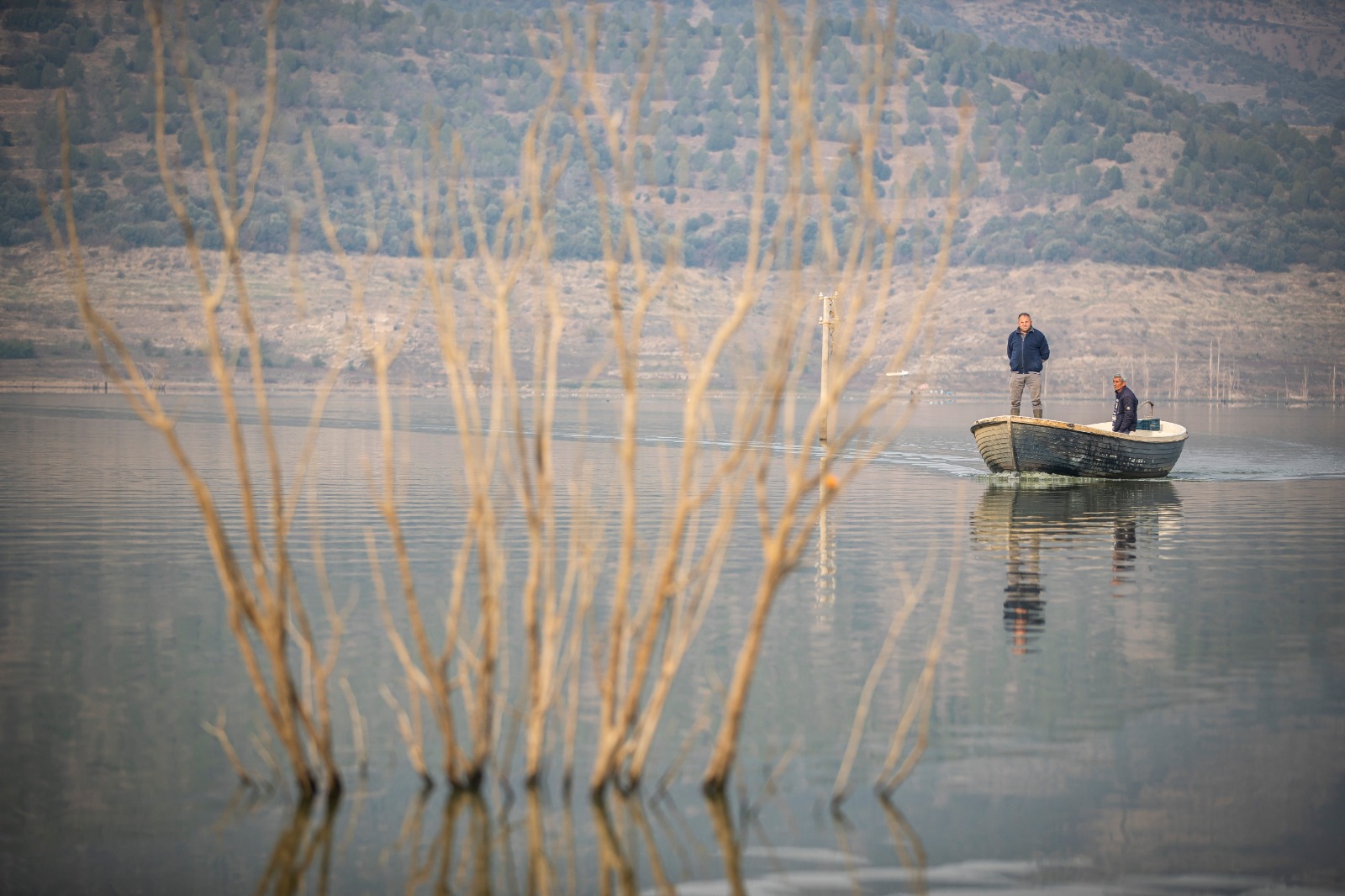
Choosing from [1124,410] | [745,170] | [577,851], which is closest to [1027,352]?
[1124,410]

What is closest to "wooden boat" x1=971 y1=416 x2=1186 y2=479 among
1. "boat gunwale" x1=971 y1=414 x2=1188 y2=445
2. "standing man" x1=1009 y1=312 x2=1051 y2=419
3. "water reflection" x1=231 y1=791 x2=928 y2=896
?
"boat gunwale" x1=971 y1=414 x2=1188 y2=445

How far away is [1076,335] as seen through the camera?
112875 millimetres

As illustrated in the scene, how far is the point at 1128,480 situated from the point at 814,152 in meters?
23.9

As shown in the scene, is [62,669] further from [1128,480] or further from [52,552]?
[1128,480]

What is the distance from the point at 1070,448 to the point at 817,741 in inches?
775

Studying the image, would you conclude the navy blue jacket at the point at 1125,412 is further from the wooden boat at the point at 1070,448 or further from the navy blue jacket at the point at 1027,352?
the navy blue jacket at the point at 1027,352

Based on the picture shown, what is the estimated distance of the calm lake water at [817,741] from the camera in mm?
6988

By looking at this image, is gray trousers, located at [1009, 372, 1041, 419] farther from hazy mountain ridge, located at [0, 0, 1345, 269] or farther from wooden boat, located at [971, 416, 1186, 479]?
hazy mountain ridge, located at [0, 0, 1345, 269]

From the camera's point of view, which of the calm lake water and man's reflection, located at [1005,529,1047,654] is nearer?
the calm lake water

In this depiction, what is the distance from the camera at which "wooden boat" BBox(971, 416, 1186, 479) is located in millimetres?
27391

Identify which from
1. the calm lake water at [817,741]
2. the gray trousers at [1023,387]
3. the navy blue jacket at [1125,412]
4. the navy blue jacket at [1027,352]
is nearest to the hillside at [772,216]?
the navy blue jacket at [1125,412]

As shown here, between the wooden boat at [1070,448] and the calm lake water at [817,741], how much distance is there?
8.37 metres

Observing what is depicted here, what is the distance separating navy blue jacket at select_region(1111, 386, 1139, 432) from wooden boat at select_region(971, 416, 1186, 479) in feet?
0.68

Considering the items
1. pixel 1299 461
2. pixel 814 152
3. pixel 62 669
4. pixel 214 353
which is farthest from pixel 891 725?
pixel 1299 461
